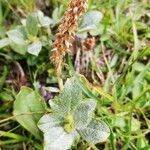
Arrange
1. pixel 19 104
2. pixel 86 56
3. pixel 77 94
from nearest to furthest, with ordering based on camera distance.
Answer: pixel 77 94 < pixel 19 104 < pixel 86 56

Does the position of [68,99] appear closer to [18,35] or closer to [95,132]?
[95,132]

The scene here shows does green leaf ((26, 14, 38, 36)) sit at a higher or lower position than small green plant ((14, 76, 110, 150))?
higher

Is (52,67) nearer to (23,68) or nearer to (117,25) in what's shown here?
(23,68)

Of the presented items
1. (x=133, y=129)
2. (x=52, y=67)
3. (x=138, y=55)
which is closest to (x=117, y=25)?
A: (x=138, y=55)

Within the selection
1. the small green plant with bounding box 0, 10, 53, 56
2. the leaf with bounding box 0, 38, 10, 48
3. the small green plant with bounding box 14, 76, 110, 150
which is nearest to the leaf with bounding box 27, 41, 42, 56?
the small green plant with bounding box 0, 10, 53, 56

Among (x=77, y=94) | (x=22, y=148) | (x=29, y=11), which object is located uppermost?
(x=29, y=11)

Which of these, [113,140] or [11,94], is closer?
[113,140]

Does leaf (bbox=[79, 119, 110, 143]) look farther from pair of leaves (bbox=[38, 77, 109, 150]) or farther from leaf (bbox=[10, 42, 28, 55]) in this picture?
leaf (bbox=[10, 42, 28, 55])
